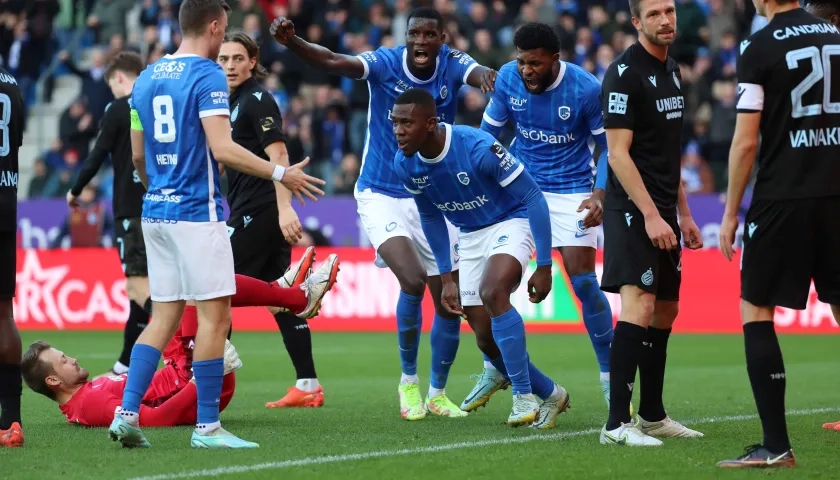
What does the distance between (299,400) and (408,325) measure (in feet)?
3.54

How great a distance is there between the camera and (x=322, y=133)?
20.7 meters

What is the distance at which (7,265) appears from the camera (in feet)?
22.2

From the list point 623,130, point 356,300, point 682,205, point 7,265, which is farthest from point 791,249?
point 356,300

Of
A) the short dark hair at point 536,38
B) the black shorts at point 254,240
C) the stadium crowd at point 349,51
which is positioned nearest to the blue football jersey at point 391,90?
the short dark hair at point 536,38

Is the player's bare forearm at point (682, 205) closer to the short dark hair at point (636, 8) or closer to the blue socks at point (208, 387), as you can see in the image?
the short dark hair at point (636, 8)

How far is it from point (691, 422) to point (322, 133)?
13.7m

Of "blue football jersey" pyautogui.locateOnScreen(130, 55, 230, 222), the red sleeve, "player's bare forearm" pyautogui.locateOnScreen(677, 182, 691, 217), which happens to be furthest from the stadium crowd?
"blue football jersey" pyautogui.locateOnScreen(130, 55, 230, 222)

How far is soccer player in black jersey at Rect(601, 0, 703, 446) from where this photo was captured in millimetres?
6422

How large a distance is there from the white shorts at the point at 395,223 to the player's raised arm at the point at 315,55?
86cm

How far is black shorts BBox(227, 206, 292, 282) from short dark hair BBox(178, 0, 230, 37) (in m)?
2.67

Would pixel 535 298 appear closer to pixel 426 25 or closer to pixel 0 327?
pixel 426 25

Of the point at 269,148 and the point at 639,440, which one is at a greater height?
the point at 269,148

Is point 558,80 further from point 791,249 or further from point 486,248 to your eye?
point 791,249

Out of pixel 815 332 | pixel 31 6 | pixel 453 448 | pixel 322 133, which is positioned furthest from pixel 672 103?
pixel 31 6
